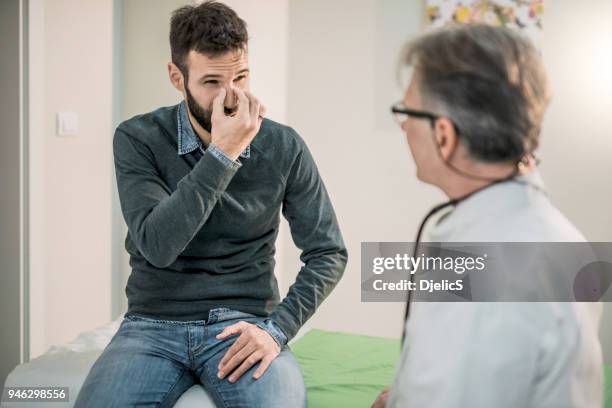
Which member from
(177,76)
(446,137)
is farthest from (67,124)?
(446,137)

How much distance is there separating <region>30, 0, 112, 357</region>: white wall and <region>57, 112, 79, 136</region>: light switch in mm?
19

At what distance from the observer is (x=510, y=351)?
75 cm

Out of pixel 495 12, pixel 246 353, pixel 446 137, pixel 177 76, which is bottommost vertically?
pixel 246 353

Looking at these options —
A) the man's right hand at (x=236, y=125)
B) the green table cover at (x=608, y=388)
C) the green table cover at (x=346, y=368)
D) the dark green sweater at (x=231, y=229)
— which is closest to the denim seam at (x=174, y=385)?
the dark green sweater at (x=231, y=229)

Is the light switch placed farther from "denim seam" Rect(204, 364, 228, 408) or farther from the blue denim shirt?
"denim seam" Rect(204, 364, 228, 408)

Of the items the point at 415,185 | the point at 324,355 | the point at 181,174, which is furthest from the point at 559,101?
the point at 181,174

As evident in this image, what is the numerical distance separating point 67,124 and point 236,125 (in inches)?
52.1

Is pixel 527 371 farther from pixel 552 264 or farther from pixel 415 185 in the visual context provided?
pixel 415 185

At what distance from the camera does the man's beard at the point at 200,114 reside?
1525 millimetres

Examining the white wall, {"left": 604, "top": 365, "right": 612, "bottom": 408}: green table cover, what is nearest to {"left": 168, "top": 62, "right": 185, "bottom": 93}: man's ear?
the white wall

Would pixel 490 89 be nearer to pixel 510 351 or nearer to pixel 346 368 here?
pixel 510 351

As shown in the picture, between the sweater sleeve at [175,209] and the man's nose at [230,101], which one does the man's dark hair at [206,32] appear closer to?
the man's nose at [230,101]

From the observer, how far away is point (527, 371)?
76 centimetres

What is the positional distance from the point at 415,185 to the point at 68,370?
1.84 meters
